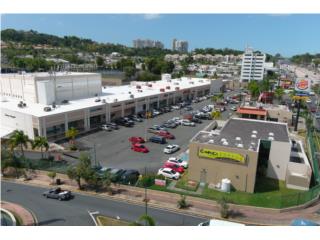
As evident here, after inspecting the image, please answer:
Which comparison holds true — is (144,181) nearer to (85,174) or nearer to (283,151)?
(85,174)

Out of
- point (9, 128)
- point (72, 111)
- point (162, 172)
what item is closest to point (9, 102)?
point (9, 128)

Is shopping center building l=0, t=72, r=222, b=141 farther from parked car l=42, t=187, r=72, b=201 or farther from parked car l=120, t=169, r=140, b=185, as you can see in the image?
parked car l=120, t=169, r=140, b=185

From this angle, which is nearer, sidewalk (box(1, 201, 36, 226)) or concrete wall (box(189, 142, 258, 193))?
sidewalk (box(1, 201, 36, 226))

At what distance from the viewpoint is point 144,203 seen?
2831 centimetres

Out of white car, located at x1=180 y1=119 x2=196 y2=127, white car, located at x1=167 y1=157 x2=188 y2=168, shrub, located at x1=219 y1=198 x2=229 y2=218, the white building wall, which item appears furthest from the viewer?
white car, located at x1=180 y1=119 x2=196 y2=127

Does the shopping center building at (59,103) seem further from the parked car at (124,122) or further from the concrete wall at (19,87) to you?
the parked car at (124,122)

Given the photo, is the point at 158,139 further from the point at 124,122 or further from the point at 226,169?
the point at 226,169

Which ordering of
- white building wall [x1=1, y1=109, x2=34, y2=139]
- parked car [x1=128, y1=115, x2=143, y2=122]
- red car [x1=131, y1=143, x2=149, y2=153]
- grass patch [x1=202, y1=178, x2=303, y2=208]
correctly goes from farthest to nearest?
parked car [x1=128, y1=115, x2=143, y2=122], white building wall [x1=1, y1=109, x2=34, y2=139], red car [x1=131, y1=143, x2=149, y2=153], grass patch [x1=202, y1=178, x2=303, y2=208]

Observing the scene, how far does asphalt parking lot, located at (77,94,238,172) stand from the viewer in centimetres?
3766

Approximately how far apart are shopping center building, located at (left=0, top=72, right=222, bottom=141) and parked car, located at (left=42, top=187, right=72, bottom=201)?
1721 centimetres

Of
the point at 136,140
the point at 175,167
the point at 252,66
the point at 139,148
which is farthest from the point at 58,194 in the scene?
the point at 252,66

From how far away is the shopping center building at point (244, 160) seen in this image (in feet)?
100

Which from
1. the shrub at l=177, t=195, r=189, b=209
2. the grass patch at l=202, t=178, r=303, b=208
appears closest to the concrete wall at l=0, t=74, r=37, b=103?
the shrub at l=177, t=195, r=189, b=209

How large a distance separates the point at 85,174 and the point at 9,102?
3482 centimetres
